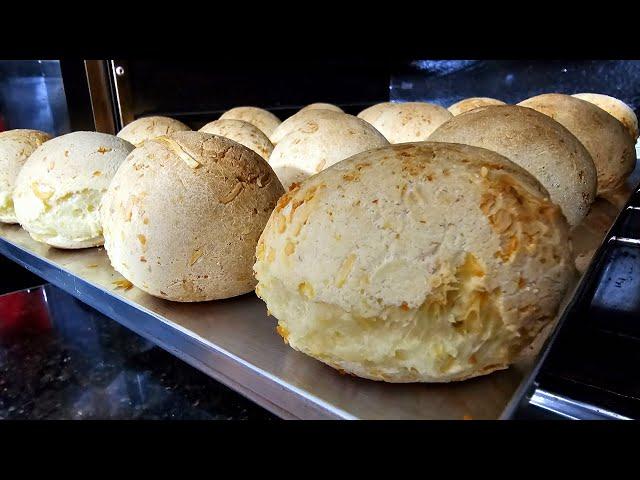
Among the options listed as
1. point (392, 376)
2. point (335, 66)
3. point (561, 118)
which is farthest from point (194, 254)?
point (335, 66)

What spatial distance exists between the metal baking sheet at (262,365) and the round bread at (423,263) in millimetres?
35

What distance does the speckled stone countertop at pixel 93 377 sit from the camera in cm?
95

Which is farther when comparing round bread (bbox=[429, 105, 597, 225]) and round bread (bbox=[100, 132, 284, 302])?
round bread (bbox=[429, 105, 597, 225])

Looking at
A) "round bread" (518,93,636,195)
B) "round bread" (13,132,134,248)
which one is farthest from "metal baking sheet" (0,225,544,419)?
"round bread" (518,93,636,195)

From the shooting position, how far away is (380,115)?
232 cm

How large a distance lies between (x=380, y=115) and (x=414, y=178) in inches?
63.2

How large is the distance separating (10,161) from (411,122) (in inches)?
57.1

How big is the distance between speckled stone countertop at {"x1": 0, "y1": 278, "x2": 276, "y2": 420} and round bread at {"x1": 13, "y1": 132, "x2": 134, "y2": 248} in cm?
23

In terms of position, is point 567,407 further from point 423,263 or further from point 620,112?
point 620,112

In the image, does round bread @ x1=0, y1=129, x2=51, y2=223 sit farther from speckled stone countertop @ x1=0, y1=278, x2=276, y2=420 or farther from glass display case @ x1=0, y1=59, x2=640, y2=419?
speckled stone countertop @ x1=0, y1=278, x2=276, y2=420

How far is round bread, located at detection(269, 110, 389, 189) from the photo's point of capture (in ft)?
4.87

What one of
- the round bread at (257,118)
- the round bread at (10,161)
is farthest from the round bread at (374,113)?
the round bread at (10,161)

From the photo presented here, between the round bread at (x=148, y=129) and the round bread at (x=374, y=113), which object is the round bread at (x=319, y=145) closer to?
the round bread at (x=148, y=129)

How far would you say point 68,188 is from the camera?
1.41 m
